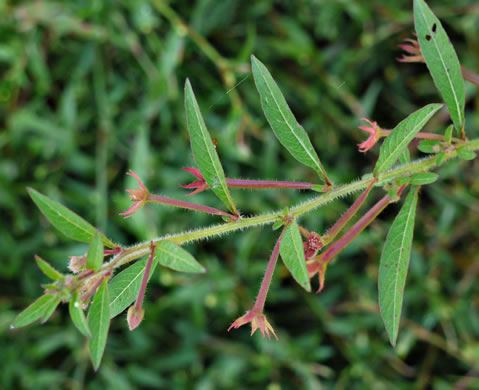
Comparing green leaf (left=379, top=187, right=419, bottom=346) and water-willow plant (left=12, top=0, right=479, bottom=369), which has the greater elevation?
water-willow plant (left=12, top=0, right=479, bottom=369)

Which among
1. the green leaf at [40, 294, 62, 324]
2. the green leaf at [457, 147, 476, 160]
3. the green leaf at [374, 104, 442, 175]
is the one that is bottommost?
the green leaf at [40, 294, 62, 324]

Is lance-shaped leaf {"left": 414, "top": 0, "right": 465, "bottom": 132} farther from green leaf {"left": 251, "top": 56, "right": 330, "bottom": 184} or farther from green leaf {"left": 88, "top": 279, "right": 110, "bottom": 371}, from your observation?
green leaf {"left": 88, "top": 279, "right": 110, "bottom": 371}

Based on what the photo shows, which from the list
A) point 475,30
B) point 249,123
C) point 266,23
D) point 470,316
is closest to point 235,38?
point 266,23

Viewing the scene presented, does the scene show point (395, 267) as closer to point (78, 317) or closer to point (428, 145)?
point (428, 145)

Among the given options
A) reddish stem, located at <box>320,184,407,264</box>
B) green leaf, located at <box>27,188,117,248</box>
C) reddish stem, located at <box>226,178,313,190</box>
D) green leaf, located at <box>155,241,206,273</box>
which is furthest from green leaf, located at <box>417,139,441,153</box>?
green leaf, located at <box>27,188,117,248</box>

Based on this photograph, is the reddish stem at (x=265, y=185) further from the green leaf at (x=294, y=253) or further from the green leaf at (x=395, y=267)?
the green leaf at (x=395, y=267)

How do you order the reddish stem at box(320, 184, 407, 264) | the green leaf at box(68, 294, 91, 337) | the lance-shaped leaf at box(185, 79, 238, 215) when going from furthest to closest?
the reddish stem at box(320, 184, 407, 264), the lance-shaped leaf at box(185, 79, 238, 215), the green leaf at box(68, 294, 91, 337)

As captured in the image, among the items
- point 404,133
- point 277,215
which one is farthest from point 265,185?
point 404,133
